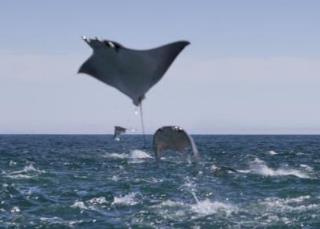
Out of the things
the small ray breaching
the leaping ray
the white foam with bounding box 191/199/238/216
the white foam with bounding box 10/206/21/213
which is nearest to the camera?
the leaping ray

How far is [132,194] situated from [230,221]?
8.01 m

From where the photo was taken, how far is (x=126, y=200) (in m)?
25.4

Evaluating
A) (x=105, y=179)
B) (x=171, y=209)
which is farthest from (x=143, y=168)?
(x=171, y=209)

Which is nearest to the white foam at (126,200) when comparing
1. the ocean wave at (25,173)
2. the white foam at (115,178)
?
the white foam at (115,178)

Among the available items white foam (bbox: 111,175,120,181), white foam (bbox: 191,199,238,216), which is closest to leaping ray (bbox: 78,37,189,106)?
white foam (bbox: 191,199,238,216)

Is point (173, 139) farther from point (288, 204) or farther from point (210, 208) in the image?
point (288, 204)

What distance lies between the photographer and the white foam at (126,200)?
80.7ft

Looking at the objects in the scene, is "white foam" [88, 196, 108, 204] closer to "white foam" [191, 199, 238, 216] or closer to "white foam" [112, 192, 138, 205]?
"white foam" [112, 192, 138, 205]

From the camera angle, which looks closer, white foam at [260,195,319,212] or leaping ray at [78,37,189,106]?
leaping ray at [78,37,189,106]

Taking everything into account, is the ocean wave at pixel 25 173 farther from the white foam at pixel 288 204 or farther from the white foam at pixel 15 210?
the white foam at pixel 288 204

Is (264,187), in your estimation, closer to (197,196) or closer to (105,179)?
(197,196)

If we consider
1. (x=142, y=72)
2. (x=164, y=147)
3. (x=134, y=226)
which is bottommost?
(x=134, y=226)

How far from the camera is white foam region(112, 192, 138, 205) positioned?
2459cm

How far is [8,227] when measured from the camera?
19.7 m
